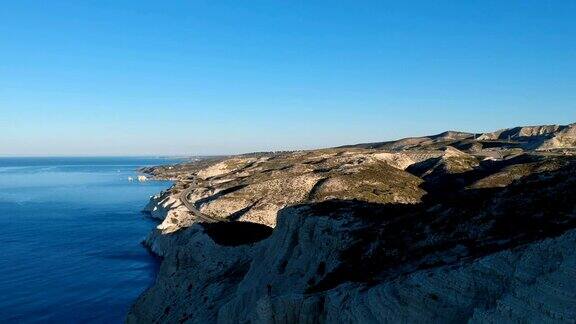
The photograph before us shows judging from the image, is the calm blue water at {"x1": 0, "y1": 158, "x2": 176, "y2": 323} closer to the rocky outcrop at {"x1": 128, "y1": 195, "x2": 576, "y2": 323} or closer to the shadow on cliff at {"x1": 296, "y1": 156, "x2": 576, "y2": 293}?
the rocky outcrop at {"x1": 128, "y1": 195, "x2": 576, "y2": 323}

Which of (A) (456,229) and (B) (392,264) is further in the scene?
(A) (456,229)

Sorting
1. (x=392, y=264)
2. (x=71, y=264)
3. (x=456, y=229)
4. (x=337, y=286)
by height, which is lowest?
(x=71, y=264)

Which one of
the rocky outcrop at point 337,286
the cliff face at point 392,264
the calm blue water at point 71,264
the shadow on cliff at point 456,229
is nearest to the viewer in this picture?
the rocky outcrop at point 337,286

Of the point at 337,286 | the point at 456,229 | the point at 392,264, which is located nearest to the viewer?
the point at 337,286

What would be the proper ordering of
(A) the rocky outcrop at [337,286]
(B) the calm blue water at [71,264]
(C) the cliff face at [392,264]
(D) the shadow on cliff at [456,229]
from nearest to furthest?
(A) the rocky outcrop at [337,286], (C) the cliff face at [392,264], (D) the shadow on cliff at [456,229], (B) the calm blue water at [71,264]

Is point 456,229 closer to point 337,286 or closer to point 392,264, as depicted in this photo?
point 392,264

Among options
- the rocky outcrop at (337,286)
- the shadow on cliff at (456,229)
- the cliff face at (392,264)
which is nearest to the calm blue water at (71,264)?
the cliff face at (392,264)

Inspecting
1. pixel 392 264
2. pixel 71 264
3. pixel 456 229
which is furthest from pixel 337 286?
pixel 71 264

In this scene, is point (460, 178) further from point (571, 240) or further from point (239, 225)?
point (571, 240)

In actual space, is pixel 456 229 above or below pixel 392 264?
above

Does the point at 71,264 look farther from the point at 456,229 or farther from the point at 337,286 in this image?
the point at 456,229

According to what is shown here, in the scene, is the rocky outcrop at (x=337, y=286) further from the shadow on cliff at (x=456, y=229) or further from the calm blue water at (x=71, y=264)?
the calm blue water at (x=71, y=264)

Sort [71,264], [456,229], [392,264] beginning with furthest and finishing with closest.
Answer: [71,264] < [456,229] < [392,264]

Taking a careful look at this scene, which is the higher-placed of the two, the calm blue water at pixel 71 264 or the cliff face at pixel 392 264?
the cliff face at pixel 392 264
